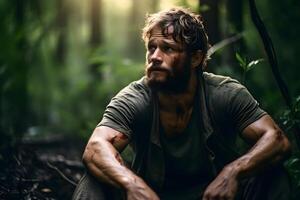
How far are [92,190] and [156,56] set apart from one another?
1153 millimetres

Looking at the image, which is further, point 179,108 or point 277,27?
point 277,27

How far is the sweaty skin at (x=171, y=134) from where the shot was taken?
188 inches

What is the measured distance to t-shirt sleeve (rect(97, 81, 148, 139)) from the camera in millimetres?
5059

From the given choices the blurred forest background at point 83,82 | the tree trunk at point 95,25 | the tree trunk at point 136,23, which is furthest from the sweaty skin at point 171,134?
the tree trunk at point 136,23

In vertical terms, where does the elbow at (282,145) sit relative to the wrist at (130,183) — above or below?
above

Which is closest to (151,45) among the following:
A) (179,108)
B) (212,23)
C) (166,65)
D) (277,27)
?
(166,65)

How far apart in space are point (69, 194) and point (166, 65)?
1.85 metres

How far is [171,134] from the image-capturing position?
5.33 m

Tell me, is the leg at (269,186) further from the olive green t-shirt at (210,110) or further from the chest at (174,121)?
the chest at (174,121)

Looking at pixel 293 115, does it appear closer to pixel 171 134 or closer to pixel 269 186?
pixel 269 186

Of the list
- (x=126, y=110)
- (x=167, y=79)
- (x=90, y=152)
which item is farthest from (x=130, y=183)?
(x=167, y=79)

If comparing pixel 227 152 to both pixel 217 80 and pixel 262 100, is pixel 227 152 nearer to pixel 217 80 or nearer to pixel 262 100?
pixel 217 80

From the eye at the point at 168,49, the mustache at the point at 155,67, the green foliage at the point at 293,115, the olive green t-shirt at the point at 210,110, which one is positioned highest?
the eye at the point at 168,49

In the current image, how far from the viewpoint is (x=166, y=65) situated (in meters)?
5.21
